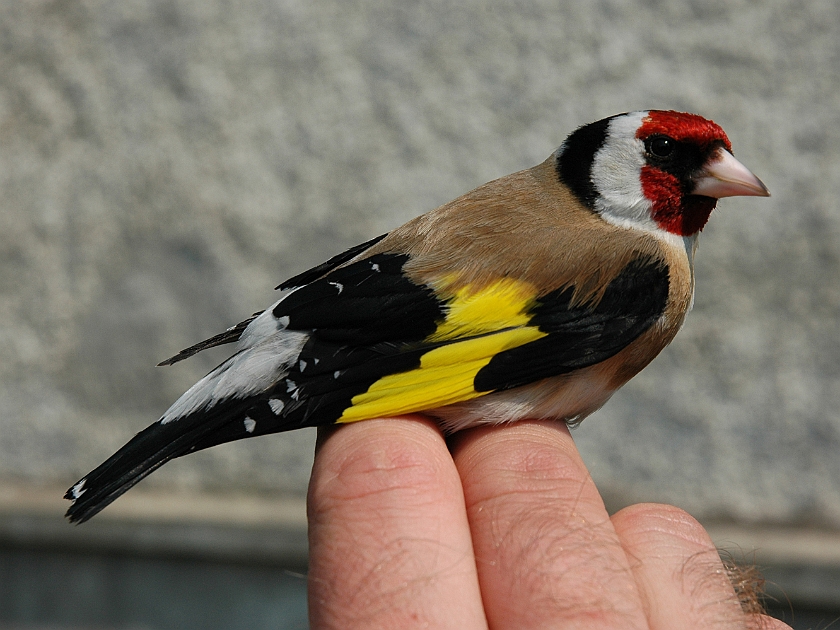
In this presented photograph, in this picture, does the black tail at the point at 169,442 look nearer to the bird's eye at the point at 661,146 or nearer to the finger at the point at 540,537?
the finger at the point at 540,537

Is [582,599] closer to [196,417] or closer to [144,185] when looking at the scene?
[196,417]

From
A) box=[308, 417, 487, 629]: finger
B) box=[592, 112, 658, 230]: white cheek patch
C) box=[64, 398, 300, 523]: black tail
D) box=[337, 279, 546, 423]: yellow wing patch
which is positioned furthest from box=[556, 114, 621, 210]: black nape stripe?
box=[64, 398, 300, 523]: black tail

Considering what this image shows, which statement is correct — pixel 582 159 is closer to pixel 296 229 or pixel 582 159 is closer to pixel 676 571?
pixel 676 571

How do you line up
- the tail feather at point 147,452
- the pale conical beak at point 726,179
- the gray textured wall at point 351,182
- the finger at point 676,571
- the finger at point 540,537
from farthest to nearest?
the gray textured wall at point 351,182 < the pale conical beak at point 726,179 < the tail feather at point 147,452 < the finger at point 676,571 < the finger at point 540,537

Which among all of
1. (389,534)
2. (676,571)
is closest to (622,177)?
(676,571)

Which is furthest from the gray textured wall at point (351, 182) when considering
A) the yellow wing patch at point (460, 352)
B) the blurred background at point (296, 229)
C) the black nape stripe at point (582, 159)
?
the yellow wing patch at point (460, 352)

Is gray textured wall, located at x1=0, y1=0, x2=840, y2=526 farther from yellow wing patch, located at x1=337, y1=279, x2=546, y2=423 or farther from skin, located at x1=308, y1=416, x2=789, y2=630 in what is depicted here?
skin, located at x1=308, y1=416, x2=789, y2=630

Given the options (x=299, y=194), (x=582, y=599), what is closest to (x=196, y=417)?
(x=582, y=599)
